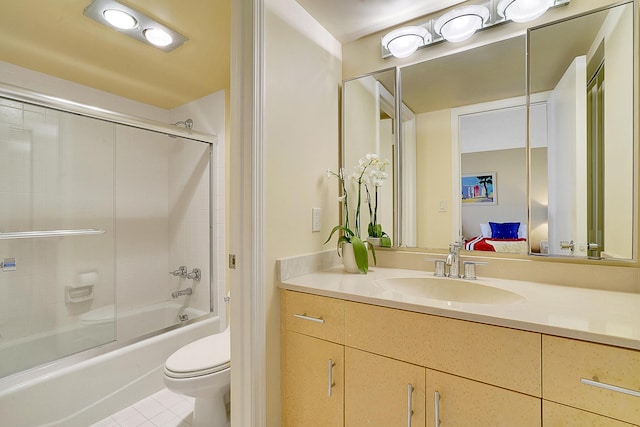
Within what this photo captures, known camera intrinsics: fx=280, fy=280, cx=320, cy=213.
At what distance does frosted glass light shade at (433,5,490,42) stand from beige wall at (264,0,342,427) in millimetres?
588

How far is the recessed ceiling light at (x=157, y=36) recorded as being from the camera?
A: 151cm

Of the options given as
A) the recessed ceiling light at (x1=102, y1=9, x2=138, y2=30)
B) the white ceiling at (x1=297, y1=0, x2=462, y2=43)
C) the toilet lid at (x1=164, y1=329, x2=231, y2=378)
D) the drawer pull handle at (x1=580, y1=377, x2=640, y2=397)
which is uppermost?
the white ceiling at (x1=297, y1=0, x2=462, y2=43)

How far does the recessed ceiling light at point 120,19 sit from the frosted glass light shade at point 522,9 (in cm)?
176

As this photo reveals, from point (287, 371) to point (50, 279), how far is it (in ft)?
6.42

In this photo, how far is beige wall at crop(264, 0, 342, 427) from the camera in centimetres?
119

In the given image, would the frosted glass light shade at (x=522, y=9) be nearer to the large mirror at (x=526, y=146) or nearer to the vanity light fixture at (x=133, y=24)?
the large mirror at (x=526, y=146)

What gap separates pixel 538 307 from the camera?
0.87 metres

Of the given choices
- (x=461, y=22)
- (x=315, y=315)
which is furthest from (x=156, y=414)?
(x=461, y=22)

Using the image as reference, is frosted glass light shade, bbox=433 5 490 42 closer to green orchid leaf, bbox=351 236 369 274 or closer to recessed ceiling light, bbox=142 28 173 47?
green orchid leaf, bbox=351 236 369 274

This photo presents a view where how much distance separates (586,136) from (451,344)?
102 cm

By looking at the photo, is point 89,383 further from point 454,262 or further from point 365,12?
point 365,12

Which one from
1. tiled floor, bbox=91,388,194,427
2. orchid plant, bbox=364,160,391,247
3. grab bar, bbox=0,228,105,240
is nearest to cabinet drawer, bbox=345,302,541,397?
orchid plant, bbox=364,160,391,247

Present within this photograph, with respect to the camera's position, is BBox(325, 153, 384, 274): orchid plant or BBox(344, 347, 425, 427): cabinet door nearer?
BBox(344, 347, 425, 427): cabinet door

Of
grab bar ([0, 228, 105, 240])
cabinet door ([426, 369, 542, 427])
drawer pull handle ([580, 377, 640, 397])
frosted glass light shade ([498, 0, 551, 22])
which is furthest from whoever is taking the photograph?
grab bar ([0, 228, 105, 240])
